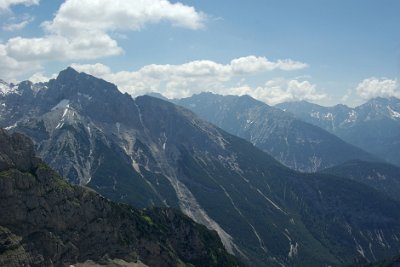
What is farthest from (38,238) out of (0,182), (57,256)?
(0,182)

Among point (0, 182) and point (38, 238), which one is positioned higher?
point (0, 182)

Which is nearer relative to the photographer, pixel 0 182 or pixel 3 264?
pixel 3 264

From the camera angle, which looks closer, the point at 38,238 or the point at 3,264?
the point at 3,264

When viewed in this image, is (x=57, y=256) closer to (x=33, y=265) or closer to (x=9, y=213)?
(x=33, y=265)

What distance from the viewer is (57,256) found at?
199750 mm

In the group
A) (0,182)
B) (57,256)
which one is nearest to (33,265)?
(57,256)

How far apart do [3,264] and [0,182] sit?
110ft

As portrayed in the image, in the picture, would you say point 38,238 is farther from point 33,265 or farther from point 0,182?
point 0,182

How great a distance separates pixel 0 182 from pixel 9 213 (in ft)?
40.3

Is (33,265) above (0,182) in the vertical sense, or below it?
below

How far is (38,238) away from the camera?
19888cm

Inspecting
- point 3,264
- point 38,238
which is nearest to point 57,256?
point 38,238

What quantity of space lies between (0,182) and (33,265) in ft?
112

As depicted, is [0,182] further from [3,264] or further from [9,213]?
[3,264]
